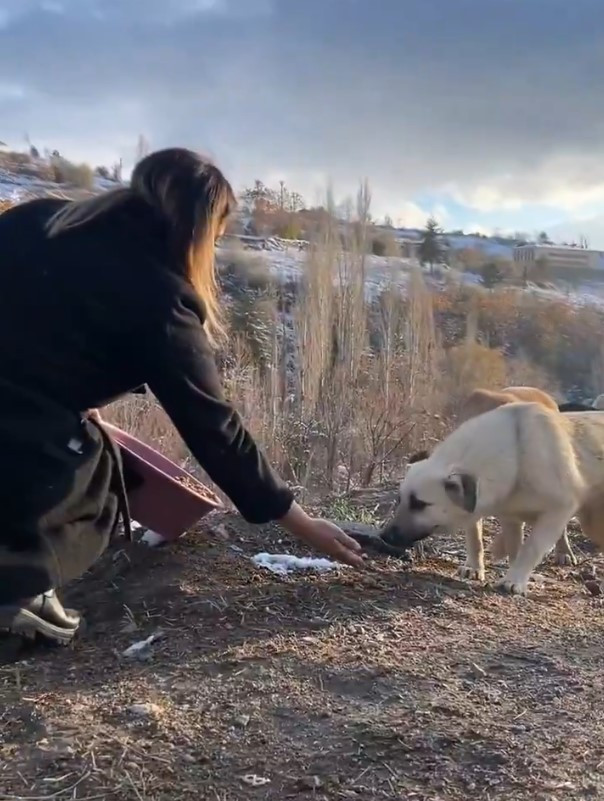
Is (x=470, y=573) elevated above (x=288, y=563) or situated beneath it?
situated beneath

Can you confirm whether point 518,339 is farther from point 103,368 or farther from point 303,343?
point 103,368

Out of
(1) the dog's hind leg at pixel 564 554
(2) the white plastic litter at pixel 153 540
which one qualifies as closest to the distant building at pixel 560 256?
(1) the dog's hind leg at pixel 564 554

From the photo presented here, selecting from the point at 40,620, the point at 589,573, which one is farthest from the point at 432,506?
the point at 40,620

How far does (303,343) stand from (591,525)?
3.84 metres

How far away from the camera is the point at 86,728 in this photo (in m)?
2.41

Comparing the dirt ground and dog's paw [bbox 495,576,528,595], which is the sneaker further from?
dog's paw [bbox 495,576,528,595]

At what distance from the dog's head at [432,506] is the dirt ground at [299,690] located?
440mm

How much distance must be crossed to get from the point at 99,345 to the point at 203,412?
0.38m

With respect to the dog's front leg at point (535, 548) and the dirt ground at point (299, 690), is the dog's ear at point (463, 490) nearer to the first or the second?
the dog's front leg at point (535, 548)

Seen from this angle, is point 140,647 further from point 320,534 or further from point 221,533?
point 221,533

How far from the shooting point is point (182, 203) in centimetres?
288

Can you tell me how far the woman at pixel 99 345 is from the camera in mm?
2811

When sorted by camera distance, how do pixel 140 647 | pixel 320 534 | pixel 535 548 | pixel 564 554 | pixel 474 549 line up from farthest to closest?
pixel 564 554 → pixel 474 549 → pixel 535 548 → pixel 320 534 → pixel 140 647

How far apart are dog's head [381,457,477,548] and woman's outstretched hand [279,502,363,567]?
3.54 ft
